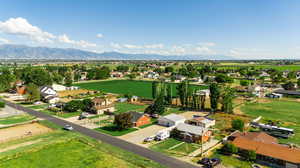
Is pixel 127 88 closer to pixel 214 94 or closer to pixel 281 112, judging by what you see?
pixel 214 94

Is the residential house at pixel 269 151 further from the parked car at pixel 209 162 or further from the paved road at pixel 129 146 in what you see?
the paved road at pixel 129 146

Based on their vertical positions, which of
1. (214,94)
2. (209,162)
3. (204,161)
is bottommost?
(204,161)

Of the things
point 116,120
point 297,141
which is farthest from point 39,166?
point 297,141

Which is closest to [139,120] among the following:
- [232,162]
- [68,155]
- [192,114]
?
[192,114]

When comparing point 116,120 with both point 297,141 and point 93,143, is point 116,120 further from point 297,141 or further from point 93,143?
point 297,141

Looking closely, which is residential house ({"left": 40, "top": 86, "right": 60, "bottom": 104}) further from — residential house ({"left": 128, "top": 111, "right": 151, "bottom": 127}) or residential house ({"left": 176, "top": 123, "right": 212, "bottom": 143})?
residential house ({"left": 176, "top": 123, "right": 212, "bottom": 143})

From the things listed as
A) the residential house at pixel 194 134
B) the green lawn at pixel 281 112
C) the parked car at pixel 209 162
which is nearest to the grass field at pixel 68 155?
the parked car at pixel 209 162
